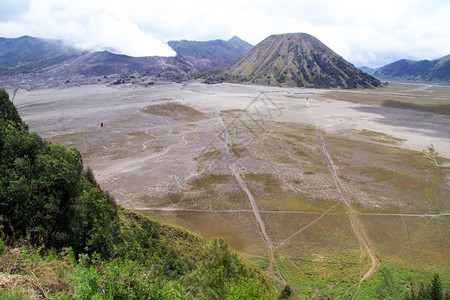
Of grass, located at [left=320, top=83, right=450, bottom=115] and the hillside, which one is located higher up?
grass, located at [left=320, top=83, right=450, bottom=115]

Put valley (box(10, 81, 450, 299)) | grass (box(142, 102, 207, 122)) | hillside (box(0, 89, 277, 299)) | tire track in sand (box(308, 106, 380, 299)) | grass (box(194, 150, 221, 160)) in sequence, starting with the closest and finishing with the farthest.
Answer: hillside (box(0, 89, 277, 299)) → tire track in sand (box(308, 106, 380, 299)) → valley (box(10, 81, 450, 299)) → grass (box(194, 150, 221, 160)) → grass (box(142, 102, 207, 122))

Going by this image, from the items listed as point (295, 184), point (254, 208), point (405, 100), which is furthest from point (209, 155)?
point (405, 100)

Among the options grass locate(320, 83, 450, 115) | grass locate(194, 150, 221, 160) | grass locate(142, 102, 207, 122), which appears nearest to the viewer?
grass locate(194, 150, 221, 160)

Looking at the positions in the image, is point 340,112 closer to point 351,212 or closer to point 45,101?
point 351,212

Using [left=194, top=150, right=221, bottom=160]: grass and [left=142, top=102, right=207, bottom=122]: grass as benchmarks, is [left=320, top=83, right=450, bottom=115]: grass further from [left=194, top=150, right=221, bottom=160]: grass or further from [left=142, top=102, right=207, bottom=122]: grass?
[left=194, top=150, right=221, bottom=160]: grass

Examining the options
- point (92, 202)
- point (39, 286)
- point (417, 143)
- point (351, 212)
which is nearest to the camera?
point (39, 286)

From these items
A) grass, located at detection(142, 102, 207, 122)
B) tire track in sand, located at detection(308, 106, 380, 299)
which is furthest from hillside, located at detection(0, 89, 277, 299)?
grass, located at detection(142, 102, 207, 122)

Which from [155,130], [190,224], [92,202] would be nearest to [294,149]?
[190,224]
